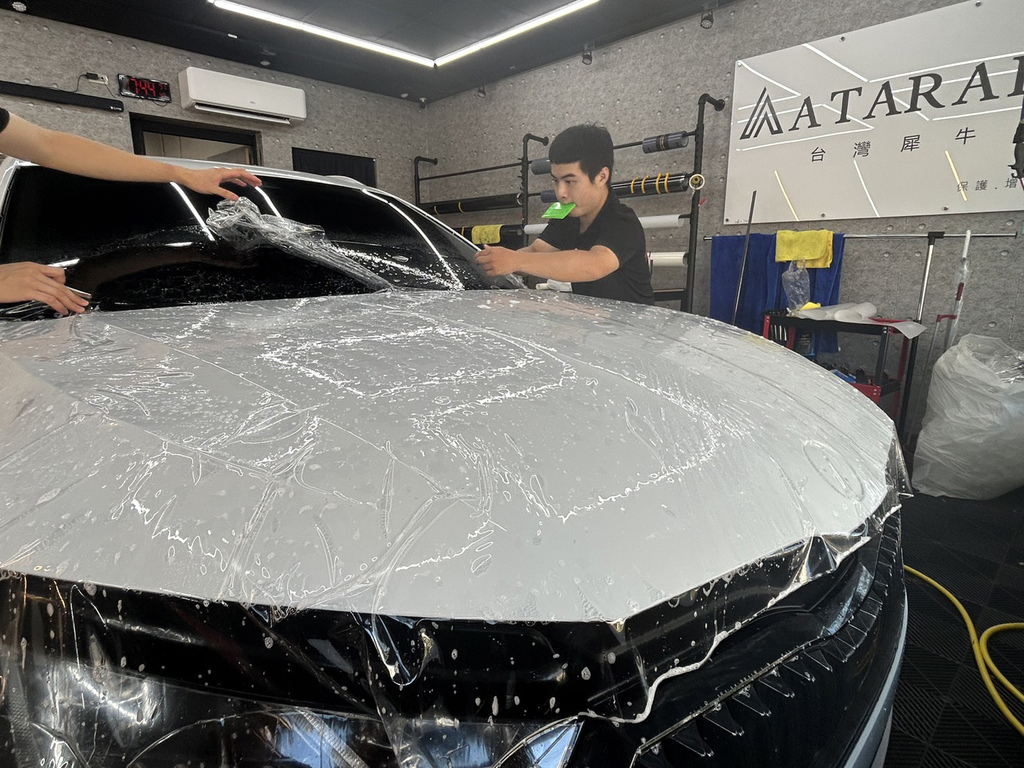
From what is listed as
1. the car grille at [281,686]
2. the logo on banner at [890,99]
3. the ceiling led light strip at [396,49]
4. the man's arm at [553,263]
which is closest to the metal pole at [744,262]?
the logo on banner at [890,99]

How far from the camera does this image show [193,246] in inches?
41.9

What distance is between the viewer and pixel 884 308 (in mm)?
2930

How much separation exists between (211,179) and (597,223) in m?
1.13

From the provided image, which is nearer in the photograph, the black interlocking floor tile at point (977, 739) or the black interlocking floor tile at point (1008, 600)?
the black interlocking floor tile at point (977, 739)

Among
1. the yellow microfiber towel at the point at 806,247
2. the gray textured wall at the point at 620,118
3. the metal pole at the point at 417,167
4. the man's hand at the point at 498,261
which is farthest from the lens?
the metal pole at the point at 417,167

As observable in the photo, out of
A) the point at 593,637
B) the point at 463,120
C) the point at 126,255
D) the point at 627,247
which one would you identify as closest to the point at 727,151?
the point at 627,247

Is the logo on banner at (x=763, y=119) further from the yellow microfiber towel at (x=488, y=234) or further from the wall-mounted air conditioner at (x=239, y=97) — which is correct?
the wall-mounted air conditioner at (x=239, y=97)

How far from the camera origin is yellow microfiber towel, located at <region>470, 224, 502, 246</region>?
4230 mm

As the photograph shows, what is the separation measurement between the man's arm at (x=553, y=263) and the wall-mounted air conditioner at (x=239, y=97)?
137 inches

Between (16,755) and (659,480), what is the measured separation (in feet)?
1.85

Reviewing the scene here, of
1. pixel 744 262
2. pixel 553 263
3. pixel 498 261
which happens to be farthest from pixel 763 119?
pixel 498 261

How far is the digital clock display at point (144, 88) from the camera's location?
12.1 ft

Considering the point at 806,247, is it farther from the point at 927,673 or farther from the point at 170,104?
the point at 170,104

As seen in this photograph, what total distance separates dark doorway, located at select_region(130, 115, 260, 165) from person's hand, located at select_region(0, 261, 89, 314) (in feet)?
9.55
